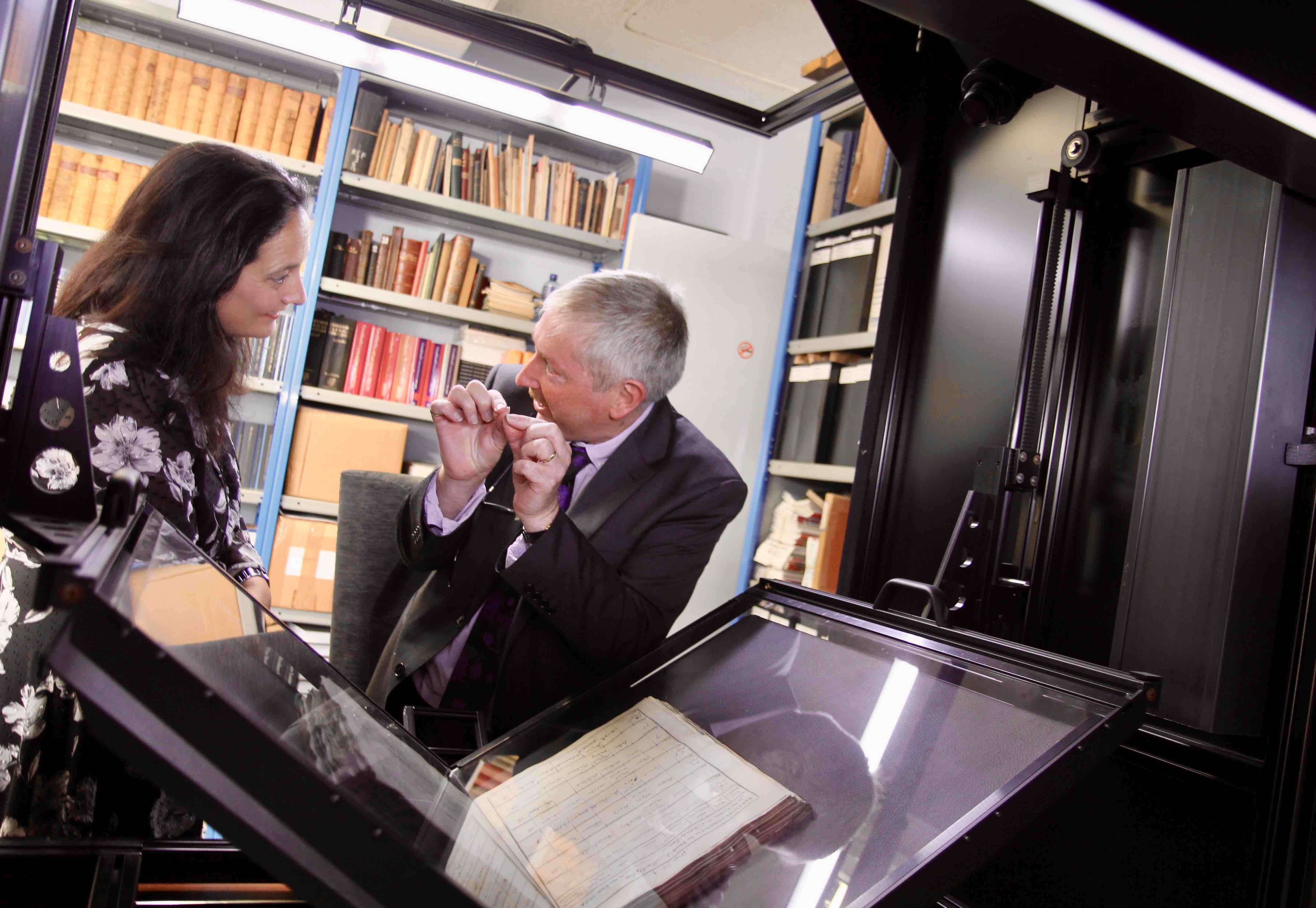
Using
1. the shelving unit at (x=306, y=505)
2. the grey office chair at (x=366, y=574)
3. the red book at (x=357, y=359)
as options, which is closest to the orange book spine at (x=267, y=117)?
the red book at (x=357, y=359)

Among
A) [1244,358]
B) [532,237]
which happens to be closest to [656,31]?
[532,237]

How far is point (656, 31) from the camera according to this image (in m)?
3.90

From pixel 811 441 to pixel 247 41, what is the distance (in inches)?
101

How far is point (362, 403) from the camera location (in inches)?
135

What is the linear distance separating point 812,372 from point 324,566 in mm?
1927

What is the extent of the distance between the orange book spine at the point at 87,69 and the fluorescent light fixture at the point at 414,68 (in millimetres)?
1153

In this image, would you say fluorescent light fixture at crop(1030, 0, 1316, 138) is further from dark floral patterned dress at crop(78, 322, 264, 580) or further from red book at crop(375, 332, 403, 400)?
red book at crop(375, 332, 403, 400)

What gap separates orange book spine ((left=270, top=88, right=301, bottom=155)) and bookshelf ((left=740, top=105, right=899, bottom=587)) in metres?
1.88

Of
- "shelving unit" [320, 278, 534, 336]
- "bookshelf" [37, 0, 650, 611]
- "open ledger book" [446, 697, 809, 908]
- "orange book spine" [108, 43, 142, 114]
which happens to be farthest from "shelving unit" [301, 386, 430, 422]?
"open ledger book" [446, 697, 809, 908]

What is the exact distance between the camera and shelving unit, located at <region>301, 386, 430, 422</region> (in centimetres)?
334

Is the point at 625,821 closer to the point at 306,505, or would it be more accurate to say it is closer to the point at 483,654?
the point at 483,654

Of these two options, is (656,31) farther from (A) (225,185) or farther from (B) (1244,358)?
(B) (1244,358)

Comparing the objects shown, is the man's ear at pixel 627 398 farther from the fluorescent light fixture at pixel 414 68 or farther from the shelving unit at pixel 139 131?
the shelving unit at pixel 139 131

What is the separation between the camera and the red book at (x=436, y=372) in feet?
11.8
